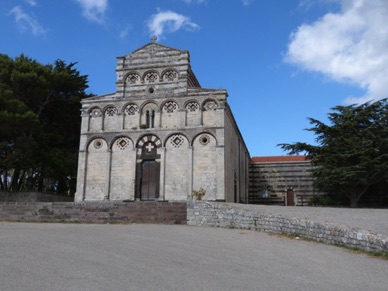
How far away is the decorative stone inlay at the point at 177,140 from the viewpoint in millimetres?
26141

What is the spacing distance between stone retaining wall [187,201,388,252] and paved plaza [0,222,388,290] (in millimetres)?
488

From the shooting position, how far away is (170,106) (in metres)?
27.0

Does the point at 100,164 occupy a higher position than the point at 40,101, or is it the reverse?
the point at 40,101

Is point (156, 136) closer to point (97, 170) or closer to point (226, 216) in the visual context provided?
point (97, 170)

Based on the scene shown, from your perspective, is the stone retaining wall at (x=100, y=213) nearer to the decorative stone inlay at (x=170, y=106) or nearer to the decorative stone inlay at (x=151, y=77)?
the decorative stone inlay at (x=170, y=106)

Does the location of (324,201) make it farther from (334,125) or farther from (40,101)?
(40,101)

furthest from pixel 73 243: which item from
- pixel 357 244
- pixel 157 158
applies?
pixel 157 158

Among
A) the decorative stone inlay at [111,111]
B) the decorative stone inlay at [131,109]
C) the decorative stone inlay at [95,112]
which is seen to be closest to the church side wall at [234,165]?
the decorative stone inlay at [131,109]

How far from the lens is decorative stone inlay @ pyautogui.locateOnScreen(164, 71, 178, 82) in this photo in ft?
90.1

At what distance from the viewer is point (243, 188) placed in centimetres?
3325

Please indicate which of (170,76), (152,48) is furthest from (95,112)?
(152,48)

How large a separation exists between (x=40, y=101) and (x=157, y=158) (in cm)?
1204

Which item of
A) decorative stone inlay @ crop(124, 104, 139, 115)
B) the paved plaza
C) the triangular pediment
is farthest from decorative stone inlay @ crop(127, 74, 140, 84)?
the paved plaza

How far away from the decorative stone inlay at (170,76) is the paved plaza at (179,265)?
17158 millimetres
